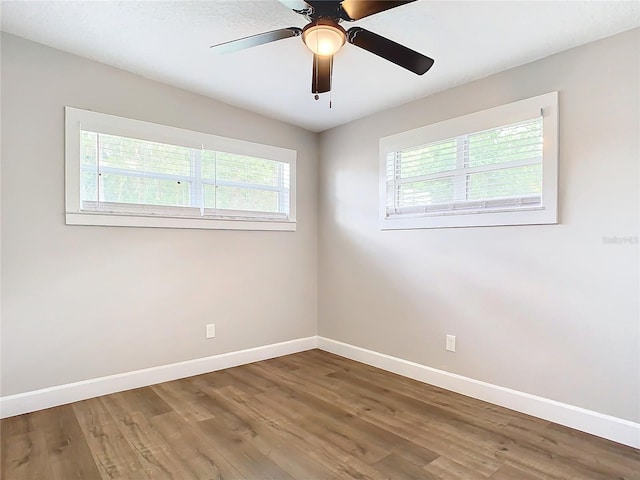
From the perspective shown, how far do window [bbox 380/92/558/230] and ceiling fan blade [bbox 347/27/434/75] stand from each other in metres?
1.10

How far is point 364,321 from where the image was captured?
3.77 metres

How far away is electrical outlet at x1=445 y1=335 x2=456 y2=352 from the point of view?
119 inches

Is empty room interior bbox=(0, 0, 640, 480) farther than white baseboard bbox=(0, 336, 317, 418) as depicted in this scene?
No

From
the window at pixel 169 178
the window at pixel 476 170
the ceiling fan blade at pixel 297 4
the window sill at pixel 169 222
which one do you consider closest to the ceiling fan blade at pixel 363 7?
the ceiling fan blade at pixel 297 4

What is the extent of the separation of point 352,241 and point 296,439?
212cm

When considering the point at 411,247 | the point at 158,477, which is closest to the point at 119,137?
the point at 158,477

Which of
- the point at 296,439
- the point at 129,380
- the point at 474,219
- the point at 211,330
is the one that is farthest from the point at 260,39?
the point at 129,380

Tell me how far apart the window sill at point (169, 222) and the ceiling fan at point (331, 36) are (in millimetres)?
1631

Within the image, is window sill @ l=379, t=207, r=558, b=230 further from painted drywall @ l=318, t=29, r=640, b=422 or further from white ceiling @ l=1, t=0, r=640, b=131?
white ceiling @ l=1, t=0, r=640, b=131

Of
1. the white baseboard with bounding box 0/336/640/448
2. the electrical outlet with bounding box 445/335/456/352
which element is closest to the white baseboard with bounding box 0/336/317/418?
the white baseboard with bounding box 0/336/640/448

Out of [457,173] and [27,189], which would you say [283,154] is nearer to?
[457,173]

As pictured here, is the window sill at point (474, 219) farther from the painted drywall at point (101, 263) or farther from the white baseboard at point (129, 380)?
the white baseboard at point (129, 380)

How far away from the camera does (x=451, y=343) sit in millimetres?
3033

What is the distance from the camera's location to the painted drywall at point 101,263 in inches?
99.3
